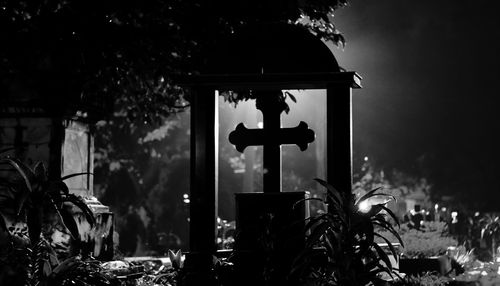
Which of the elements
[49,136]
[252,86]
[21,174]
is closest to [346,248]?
[252,86]

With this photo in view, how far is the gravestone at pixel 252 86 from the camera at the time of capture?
10.2m

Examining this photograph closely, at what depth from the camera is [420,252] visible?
15.1 meters

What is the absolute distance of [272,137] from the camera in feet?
40.9

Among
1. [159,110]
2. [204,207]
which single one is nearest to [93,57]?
[159,110]

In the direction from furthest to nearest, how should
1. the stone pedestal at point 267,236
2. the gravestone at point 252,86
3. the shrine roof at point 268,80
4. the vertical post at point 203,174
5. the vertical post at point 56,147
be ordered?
the vertical post at point 56,147, the vertical post at point 203,174, the shrine roof at point 268,80, the gravestone at point 252,86, the stone pedestal at point 267,236

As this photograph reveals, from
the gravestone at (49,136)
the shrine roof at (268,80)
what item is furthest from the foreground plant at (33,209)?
the gravestone at (49,136)

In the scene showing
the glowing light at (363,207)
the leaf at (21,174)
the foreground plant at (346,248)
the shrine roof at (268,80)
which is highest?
the shrine roof at (268,80)

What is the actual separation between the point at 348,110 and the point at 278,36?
1.55 meters

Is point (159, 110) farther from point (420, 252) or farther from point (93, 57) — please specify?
point (420, 252)

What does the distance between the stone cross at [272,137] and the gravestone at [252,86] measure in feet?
4.14

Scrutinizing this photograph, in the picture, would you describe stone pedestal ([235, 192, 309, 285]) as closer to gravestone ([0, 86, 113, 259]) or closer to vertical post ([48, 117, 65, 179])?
gravestone ([0, 86, 113, 259])

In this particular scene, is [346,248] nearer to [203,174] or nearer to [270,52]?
[203,174]

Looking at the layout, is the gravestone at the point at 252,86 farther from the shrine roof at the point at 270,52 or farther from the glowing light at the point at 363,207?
the glowing light at the point at 363,207

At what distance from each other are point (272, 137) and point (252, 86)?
182 cm
